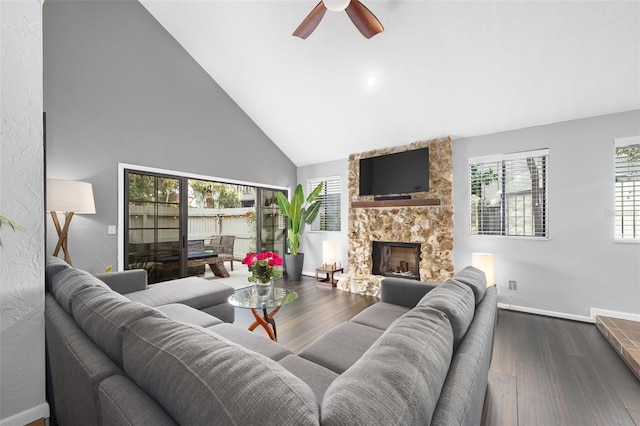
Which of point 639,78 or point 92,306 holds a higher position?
point 639,78

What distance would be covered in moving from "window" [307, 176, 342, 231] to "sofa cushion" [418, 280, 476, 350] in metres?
4.15

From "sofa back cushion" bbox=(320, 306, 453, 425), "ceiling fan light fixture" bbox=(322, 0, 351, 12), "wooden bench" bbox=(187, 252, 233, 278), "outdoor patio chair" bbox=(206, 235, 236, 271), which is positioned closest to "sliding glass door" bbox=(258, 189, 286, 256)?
"wooden bench" bbox=(187, 252, 233, 278)

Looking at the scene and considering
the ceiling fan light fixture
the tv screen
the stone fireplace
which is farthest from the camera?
the tv screen

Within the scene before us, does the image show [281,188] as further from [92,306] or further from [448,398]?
[448,398]

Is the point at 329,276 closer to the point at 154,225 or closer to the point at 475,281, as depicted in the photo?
the point at 154,225

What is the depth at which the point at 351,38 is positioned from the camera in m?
3.34

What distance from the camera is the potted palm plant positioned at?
5.61 metres

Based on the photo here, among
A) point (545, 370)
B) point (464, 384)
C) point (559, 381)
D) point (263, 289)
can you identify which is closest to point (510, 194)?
point (545, 370)

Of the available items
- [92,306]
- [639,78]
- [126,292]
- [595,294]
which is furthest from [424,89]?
[126,292]

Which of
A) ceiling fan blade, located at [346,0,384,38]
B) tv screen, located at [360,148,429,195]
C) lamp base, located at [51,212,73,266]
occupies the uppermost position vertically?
ceiling fan blade, located at [346,0,384,38]

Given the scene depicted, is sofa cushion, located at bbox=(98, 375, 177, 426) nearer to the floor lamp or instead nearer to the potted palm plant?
the floor lamp

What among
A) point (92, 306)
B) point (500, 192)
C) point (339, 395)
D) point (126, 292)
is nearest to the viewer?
point (339, 395)

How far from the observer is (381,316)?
229 cm

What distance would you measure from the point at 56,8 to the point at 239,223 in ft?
17.0
